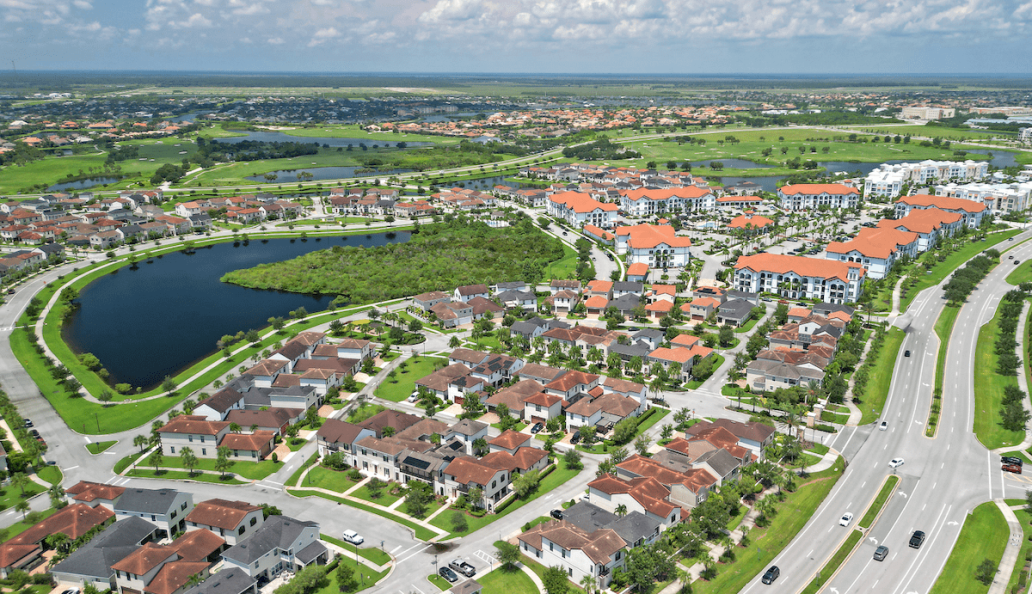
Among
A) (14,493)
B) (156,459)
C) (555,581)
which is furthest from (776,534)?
(14,493)

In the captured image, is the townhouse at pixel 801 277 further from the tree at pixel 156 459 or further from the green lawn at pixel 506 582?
the tree at pixel 156 459

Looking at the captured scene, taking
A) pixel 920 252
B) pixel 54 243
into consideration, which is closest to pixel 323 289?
pixel 54 243

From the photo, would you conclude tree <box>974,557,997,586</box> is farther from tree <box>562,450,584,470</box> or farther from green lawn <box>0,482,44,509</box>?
green lawn <box>0,482,44,509</box>

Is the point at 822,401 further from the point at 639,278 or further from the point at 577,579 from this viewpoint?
the point at 639,278

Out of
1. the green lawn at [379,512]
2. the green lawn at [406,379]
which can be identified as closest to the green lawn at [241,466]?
the green lawn at [379,512]

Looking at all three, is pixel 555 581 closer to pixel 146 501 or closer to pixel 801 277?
pixel 146 501

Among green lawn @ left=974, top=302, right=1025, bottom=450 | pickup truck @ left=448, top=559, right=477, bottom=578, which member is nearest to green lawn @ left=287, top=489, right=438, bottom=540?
pickup truck @ left=448, top=559, right=477, bottom=578
